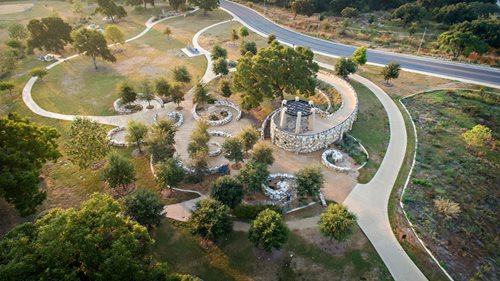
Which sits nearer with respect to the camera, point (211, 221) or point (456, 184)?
point (211, 221)

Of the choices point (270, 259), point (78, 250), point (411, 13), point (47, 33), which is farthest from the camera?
point (411, 13)

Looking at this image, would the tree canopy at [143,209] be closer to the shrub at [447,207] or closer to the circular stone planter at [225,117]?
the circular stone planter at [225,117]

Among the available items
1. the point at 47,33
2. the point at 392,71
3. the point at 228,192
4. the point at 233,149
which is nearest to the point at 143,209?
the point at 228,192

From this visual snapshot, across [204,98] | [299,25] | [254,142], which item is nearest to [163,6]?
[299,25]

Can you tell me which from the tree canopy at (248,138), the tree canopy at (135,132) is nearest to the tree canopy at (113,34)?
the tree canopy at (135,132)

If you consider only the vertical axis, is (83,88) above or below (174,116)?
above

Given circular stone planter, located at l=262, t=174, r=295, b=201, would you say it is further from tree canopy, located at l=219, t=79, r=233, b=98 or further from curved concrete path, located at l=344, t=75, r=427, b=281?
tree canopy, located at l=219, t=79, r=233, b=98

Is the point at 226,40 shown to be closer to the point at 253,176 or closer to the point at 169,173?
the point at 169,173
